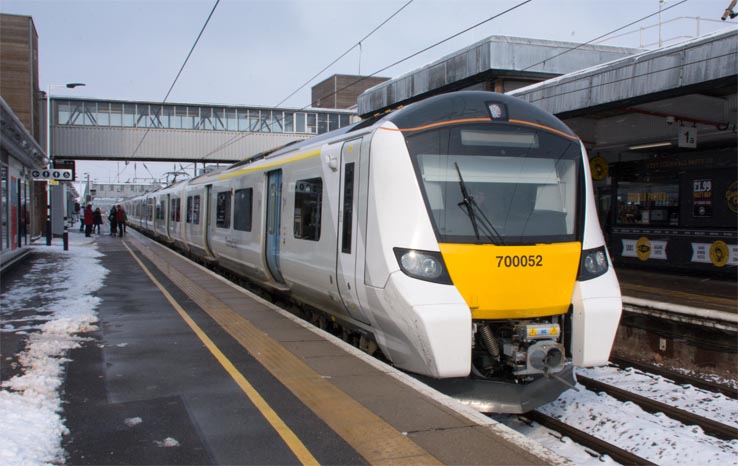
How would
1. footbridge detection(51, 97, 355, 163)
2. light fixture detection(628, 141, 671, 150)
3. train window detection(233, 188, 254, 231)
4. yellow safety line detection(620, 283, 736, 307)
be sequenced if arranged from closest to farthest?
1. yellow safety line detection(620, 283, 736, 307)
2. train window detection(233, 188, 254, 231)
3. light fixture detection(628, 141, 671, 150)
4. footbridge detection(51, 97, 355, 163)

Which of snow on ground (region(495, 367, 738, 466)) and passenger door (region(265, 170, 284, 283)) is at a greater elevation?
passenger door (region(265, 170, 284, 283))

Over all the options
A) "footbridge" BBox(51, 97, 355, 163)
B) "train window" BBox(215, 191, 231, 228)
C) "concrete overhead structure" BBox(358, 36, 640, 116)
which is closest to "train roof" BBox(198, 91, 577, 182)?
"train window" BBox(215, 191, 231, 228)

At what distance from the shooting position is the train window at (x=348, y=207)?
6.09 m

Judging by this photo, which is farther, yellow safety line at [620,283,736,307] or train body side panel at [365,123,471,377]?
yellow safety line at [620,283,736,307]

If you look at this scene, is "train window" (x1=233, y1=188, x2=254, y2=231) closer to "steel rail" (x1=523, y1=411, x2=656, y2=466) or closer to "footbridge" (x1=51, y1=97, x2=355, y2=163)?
"steel rail" (x1=523, y1=411, x2=656, y2=466)

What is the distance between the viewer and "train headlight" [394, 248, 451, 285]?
503 cm

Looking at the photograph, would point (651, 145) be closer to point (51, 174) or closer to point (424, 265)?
point (424, 265)

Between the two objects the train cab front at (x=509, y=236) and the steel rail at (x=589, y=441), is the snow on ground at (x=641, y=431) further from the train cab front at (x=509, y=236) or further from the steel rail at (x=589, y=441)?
the train cab front at (x=509, y=236)

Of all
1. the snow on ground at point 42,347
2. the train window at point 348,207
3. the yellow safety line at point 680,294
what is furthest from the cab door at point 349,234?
the yellow safety line at point 680,294

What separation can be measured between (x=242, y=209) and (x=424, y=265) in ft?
23.6

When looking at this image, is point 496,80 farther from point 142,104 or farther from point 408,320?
point 142,104

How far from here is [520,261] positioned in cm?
524

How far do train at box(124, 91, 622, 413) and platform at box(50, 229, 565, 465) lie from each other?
0.57m

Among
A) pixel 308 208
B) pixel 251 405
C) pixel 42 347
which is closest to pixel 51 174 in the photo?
pixel 42 347
